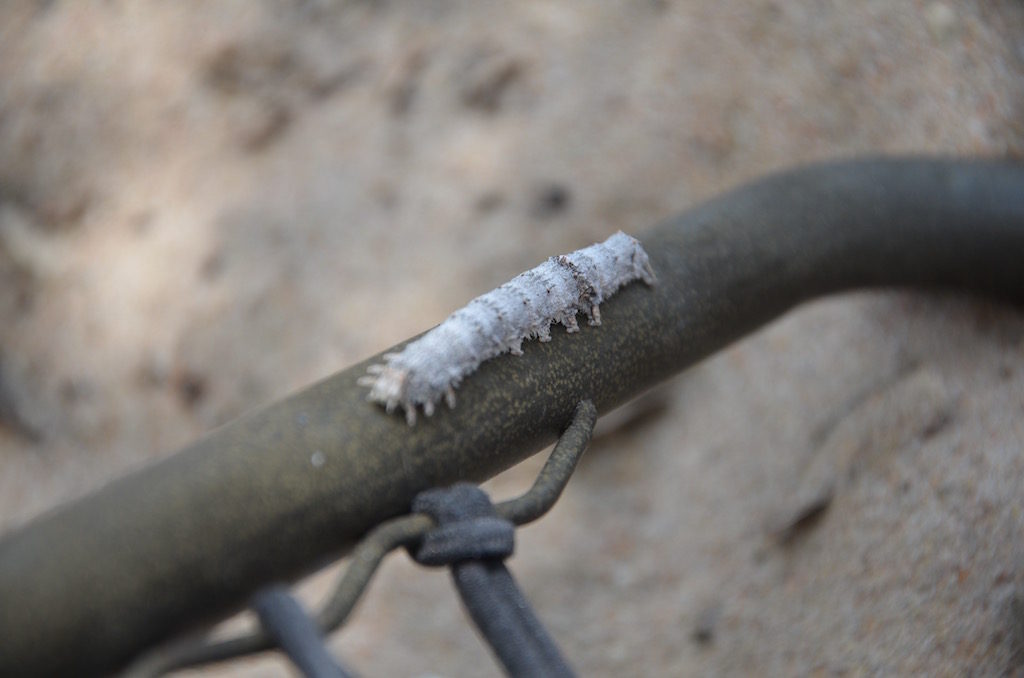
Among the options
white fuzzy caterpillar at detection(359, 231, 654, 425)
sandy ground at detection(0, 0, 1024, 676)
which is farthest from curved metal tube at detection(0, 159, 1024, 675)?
sandy ground at detection(0, 0, 1024, 676)

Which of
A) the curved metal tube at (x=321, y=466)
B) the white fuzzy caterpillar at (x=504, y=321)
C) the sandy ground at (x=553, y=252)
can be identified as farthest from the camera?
the sandy ground at (x=553, y=252)

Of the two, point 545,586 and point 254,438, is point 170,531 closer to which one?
point 254,438

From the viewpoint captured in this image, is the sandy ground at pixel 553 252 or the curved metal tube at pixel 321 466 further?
the sandy ground at pixel 553 252

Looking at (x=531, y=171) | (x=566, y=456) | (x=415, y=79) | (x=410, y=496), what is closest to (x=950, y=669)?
(x=566, y=456)

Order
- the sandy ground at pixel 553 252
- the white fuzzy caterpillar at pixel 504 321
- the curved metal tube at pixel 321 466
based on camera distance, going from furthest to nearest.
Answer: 1. the sandy ground at pixel 553 252
2. the white fuzzy caterpillar at pixel 504 321
3. the curved metal tube at pixel 321 466

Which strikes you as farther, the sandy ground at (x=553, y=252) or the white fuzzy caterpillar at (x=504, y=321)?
the sandy ground at (x=553, y=252)

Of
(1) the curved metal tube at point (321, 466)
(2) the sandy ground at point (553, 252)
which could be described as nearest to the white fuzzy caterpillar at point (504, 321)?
(1) the curved metal tube at point (321, 466)

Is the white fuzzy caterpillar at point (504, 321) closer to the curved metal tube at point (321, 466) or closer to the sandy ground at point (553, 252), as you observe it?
the curved metal tube at point (321, 466)
